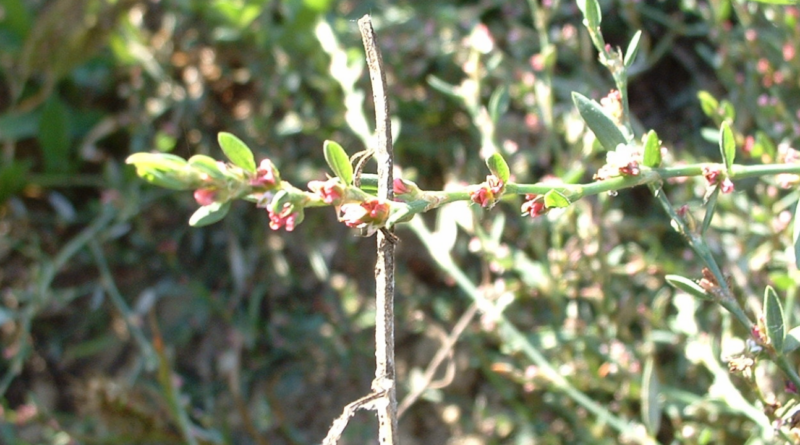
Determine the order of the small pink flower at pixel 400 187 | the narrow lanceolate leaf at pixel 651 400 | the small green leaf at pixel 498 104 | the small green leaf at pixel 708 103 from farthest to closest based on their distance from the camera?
the small green leaf at pixel 498 104 → the narrow lanceolate leaf at pixel 651 400 → the small green leaf at pixel 708 103 → the small pink flower at pixel 400 187

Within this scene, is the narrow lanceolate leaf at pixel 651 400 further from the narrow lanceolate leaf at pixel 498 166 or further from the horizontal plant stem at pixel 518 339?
the narrow lanceolate leaf at pixel 498 166

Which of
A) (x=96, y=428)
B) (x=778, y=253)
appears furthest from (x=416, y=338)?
(x=778, y=253)

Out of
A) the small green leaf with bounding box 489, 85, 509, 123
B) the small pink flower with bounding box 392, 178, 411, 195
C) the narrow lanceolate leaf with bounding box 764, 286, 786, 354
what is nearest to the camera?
the small pink flower with bounding box 392, 178, 411, 195

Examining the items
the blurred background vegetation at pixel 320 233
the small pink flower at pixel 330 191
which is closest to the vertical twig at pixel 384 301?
the small pink flower at pixel 330 191

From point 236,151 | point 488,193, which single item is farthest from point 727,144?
point 236,151

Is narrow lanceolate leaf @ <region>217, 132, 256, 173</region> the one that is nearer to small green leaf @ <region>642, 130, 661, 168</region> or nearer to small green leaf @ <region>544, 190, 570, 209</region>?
small green leaf @ <region>544, 190, 570, 209</region>

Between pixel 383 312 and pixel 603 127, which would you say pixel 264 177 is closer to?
pixel 383 312

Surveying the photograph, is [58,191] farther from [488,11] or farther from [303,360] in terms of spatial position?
[488,11]

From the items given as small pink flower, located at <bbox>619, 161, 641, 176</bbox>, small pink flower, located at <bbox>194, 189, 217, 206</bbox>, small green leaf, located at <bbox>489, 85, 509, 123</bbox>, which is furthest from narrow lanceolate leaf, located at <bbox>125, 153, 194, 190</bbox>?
small green leaf, located at <bbox>489, 85, 509, 123</bbox>
